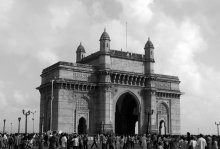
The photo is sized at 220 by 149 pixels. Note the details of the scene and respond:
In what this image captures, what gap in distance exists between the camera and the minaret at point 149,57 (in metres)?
62.0

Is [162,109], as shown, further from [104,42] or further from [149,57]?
Answer: [104,42]

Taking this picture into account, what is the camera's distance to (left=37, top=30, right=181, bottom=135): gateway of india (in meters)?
53.8

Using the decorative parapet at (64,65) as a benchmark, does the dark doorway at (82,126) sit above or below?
below

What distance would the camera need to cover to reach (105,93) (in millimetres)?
56094

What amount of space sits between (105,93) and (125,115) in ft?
41.3

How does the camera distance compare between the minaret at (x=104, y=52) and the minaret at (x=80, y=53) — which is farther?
the minaret at (x=80, y=53)

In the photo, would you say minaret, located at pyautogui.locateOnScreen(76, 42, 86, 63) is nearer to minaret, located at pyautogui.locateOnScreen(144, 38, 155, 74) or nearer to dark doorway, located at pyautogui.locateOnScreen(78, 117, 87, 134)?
minaret, located at pyautogui.locateOnScreen(144, 38, 155, 74)

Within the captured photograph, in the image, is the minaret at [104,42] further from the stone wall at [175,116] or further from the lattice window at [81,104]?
the stone wall at [175,116]

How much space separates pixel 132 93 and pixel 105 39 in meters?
10.0

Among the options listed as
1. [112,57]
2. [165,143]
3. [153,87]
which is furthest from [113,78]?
[165,143]

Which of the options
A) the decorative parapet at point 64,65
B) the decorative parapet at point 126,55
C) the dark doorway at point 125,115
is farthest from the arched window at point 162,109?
the decorative parapet at point 64,65

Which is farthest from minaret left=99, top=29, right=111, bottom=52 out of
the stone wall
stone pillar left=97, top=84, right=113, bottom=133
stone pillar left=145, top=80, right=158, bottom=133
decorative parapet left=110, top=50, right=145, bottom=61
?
the stone wall

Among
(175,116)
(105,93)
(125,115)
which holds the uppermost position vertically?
(105,93)

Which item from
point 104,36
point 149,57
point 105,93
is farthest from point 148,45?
point 105,93
